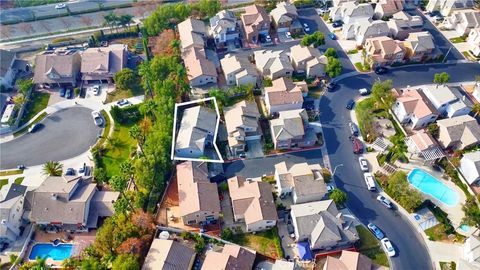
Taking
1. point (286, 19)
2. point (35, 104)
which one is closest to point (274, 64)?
point (286, 19)

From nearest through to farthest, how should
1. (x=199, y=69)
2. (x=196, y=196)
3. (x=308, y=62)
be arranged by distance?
(x=196, y=196) → (x=199, y=69) → (x=308, y=62)

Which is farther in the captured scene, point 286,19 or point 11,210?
point 286,19

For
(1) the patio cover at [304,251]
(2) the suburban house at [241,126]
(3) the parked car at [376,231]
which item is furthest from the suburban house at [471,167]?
(2) the suburban house at [241,126]

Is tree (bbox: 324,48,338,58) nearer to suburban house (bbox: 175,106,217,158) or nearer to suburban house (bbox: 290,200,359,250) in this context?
suburban house (bbox: 175,106,217,158)

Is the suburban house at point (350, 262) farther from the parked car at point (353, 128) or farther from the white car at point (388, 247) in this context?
the parked car at point (353, 128)

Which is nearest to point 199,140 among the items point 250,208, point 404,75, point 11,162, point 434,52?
point 250,208

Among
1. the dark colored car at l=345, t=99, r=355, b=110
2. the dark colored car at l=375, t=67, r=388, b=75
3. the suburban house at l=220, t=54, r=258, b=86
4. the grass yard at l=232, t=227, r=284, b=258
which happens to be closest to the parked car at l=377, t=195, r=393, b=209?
the grass yard at l=232, t=227, r=284, b=258

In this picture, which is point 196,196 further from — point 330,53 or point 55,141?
point 330,53
